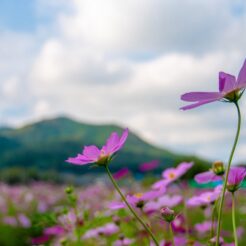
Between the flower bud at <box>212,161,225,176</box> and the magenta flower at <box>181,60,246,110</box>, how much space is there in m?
0.19

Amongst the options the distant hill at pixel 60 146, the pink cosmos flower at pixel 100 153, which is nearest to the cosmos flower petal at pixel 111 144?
the pink cosmos flower at pixel 100 153

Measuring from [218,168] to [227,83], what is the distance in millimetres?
209

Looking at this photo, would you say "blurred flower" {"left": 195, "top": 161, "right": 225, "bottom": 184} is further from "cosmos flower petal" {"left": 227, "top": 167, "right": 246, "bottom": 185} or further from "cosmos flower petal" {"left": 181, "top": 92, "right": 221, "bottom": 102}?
"cosmos flower petal" {"left": 181, "top": 92, "right": 221, "bottom": 102}

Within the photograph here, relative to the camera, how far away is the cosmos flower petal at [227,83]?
2.42ft

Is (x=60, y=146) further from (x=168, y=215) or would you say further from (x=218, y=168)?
(x=168, y=215)

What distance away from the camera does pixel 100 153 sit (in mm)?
809

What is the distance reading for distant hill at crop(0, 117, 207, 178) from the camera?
Result: 219 feet

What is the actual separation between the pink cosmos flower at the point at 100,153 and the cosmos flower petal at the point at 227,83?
147 millimetres

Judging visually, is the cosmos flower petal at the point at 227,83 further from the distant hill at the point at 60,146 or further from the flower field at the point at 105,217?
the distant hill at the point at 60,146

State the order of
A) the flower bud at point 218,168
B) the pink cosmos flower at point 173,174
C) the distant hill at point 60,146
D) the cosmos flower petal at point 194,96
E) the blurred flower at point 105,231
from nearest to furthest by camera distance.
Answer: the cosmos flower petal at point 194,96 < the flower bud at point 218,168 < the pink cosmos flower at point 173,174 < the blurred flower at point 105,231 < the distant hill at point 60,146

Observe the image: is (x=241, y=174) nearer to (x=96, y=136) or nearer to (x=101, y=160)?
(x=101, y=160)

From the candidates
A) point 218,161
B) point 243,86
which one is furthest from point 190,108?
point 218,161

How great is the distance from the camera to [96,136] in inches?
4245

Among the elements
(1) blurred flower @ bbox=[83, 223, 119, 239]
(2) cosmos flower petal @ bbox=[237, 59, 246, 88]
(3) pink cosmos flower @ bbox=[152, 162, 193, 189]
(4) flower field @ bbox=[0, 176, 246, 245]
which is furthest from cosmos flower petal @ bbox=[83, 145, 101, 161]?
(1) blurred flower @ bbox=[83, 223, 119, 239]
